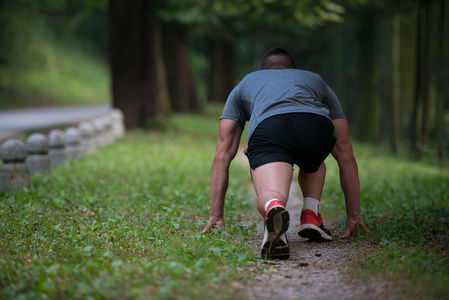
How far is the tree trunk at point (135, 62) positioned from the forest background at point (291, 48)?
3cm

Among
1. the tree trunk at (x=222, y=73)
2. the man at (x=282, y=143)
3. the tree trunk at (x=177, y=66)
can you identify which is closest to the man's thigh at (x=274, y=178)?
the man at (x=282, y=143)

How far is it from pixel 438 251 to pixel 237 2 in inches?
557

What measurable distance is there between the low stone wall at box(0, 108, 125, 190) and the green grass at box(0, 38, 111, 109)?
1488 centimetres

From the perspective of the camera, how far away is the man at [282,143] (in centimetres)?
479

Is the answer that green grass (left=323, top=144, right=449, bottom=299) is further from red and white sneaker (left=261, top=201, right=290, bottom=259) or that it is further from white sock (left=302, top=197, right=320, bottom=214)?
red and white sneaker (left=261, top=201, right=290, bottom=259)

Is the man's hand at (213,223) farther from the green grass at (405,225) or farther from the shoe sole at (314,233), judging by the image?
the green grass at (405,225)

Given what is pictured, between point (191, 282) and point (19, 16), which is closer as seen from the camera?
point (191, 282)

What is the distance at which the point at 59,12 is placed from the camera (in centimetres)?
2700

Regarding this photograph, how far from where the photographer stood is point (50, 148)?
11031mm

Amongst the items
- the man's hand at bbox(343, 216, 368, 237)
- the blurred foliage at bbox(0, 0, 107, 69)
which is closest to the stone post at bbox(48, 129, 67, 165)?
the man's hand at bbox(343, 216, 368, 237)

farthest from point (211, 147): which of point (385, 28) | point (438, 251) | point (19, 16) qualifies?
point (19, 16)

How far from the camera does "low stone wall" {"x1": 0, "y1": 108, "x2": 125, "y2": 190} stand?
7992 millimetres

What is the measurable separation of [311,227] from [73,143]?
792cm

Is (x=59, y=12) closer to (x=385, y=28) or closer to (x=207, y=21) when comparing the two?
(x=207, y=21)
